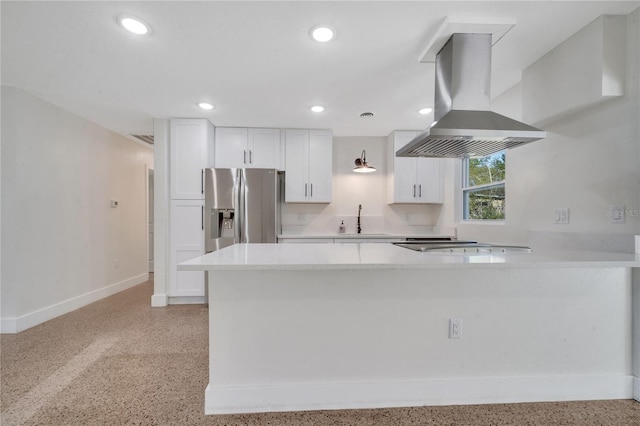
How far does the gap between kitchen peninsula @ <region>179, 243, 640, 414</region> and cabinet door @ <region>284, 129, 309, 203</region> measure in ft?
7.90

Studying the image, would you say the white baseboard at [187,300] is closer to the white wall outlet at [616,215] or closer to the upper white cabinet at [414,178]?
the upper white cabinet at [414,178]

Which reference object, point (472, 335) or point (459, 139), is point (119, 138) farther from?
point (472, 335)

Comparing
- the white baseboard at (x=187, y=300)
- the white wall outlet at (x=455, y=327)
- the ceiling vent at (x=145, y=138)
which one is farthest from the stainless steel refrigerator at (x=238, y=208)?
the white wall outlet at (x=455, y=327)

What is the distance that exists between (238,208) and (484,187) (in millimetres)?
2999

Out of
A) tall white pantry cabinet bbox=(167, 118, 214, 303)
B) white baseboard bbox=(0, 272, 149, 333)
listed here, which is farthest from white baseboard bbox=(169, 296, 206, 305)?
white baseboard bbox=(0, 272, 149, 333)

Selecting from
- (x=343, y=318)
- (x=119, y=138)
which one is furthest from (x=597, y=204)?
(x=119, y=138)

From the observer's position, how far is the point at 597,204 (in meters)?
1.95

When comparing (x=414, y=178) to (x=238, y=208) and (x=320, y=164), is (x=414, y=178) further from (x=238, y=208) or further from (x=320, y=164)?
(x=238, y=208)

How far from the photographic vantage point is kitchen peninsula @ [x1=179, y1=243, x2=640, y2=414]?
172 centimetres

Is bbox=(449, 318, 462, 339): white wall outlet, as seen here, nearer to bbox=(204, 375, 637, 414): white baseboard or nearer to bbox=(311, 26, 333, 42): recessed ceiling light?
bbox=(204, 375, 637, 414): white baseboard

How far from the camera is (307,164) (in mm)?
4105

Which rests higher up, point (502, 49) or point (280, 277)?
point (502, 49)

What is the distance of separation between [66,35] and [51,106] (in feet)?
5.67

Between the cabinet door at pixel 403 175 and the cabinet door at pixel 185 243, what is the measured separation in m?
2.67
